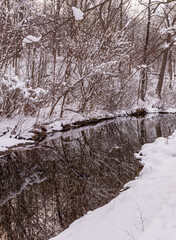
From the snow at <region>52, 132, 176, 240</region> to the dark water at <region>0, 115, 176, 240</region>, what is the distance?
0.59 m

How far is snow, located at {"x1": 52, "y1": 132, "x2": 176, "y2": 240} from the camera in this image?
2.35 m

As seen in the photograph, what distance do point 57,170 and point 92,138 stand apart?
387cm

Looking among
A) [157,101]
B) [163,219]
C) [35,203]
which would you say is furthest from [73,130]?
[157,101]

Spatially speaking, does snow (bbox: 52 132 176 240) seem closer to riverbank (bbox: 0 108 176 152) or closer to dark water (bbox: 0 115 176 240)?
dark water (bbox: 0 115 176 240)

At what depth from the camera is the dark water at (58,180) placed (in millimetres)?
4074

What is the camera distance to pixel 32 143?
889 centimetres

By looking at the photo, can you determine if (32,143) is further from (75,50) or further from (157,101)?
(157,101)

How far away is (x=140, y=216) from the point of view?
3.13 m

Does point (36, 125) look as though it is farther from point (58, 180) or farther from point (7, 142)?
point (58, 180)

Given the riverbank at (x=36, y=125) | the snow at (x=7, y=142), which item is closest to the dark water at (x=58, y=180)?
the snow at (x=7, y=142)

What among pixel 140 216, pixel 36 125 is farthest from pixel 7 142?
pixel 140 216

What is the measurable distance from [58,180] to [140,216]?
3064 mm

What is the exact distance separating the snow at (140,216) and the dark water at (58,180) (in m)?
0.59

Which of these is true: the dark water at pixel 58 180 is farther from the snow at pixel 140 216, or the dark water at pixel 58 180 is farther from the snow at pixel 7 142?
the snow at pixel 140 216
